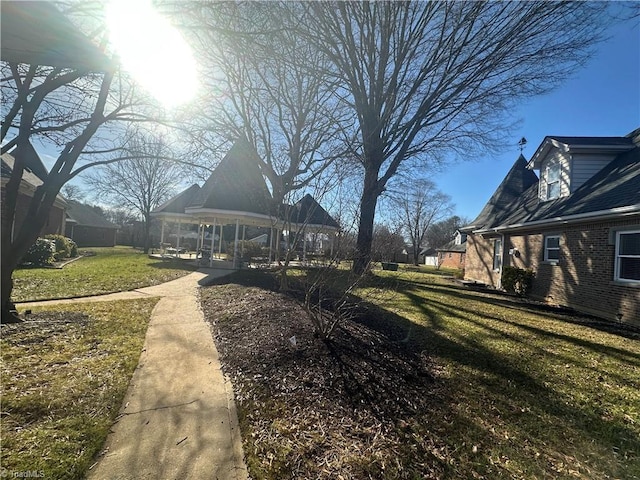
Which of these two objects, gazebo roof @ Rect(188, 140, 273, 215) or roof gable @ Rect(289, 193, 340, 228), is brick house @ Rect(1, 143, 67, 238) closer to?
gazebo roof @ Rect(188, 140, 273, 215)

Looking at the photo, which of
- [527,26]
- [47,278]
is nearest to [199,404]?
[47,278]

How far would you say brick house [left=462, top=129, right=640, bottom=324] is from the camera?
8234mm

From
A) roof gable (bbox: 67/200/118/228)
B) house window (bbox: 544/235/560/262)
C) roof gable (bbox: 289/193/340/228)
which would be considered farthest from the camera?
roof gable (bbox: 67/200/118/228)

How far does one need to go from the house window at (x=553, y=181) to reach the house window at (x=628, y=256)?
15.1ft

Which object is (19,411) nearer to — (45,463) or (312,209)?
(45,463)

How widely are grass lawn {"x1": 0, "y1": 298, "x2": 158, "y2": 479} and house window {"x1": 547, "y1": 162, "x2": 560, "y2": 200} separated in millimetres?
15242

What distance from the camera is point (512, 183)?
59.8 ft

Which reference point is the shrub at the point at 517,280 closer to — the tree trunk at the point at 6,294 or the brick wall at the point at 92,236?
the tree trunk at the point at 6,294

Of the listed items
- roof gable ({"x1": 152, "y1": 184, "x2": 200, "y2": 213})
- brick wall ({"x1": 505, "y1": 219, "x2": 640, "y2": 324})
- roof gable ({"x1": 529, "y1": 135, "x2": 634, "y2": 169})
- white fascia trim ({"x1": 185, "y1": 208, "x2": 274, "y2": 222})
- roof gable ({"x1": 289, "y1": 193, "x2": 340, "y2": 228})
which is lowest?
brick wall ({"x1": 505, "y1": 219, "x2": 640, "y2": 324})

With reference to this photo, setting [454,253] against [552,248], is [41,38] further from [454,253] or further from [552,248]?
[454,253]

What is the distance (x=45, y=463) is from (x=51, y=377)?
1.75 meters

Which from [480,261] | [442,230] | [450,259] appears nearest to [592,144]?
[480,261]

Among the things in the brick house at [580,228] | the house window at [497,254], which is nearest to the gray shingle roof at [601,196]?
the brick house at [580,228]

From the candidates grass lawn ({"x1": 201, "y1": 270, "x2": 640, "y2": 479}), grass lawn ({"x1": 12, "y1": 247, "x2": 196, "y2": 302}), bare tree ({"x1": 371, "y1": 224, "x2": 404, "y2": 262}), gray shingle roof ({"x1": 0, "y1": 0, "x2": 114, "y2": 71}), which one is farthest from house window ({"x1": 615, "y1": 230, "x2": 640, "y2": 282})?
grass lawn ({"x1": 12, "y1": 247, "x2": 196, "y2": 302})
